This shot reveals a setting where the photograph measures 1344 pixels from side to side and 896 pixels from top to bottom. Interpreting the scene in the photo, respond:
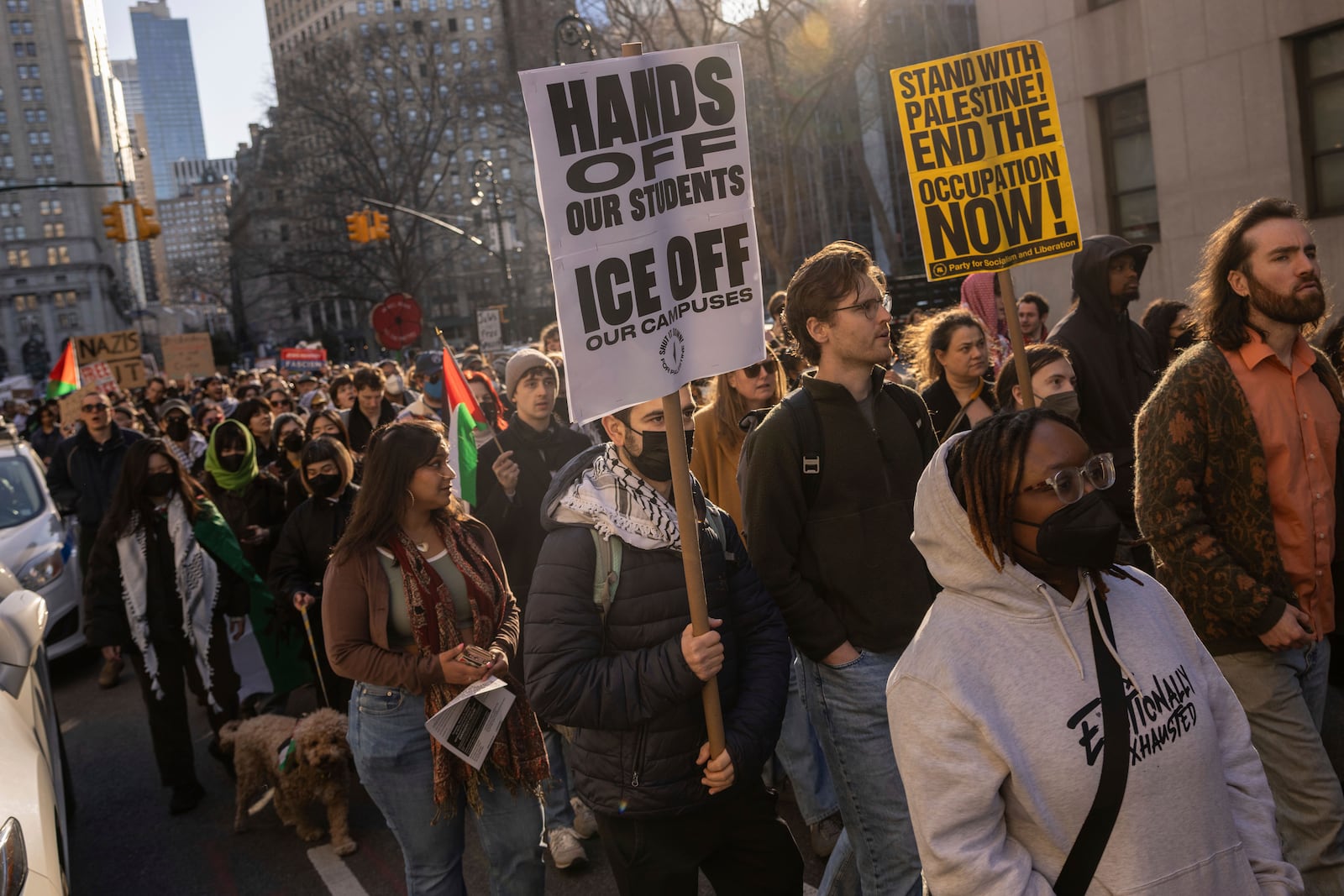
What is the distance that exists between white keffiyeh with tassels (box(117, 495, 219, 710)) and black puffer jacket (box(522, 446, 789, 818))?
4.18 m

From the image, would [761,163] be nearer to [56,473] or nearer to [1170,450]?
[56,473]

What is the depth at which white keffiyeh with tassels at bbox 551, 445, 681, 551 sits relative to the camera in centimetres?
334

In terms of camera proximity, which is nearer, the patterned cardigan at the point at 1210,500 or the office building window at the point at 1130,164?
the patterned cardigan at the point at 1210,500

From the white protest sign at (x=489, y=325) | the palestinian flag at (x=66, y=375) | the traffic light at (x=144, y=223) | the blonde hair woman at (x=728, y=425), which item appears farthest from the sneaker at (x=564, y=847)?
the traffic light at (x=144, y=223)

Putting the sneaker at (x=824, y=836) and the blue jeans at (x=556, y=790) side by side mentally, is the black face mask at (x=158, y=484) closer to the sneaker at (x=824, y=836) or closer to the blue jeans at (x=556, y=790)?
the blue jeans at (x=556, y=790)

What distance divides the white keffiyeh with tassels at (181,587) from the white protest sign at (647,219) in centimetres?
453

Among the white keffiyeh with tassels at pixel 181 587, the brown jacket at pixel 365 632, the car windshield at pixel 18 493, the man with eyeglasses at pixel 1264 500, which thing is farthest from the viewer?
the car windshield at pixel 18 493

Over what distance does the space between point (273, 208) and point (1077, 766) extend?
55.4m

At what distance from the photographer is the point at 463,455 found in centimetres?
595

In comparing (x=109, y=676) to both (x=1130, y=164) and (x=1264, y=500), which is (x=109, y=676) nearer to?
(x=1264, y=500)

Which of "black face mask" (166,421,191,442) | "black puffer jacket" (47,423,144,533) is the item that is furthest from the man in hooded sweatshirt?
"black face mask" (166,421,191,442)

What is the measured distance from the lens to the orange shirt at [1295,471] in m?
3.53

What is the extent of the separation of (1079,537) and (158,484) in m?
5.82

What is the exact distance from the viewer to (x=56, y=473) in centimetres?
1159
